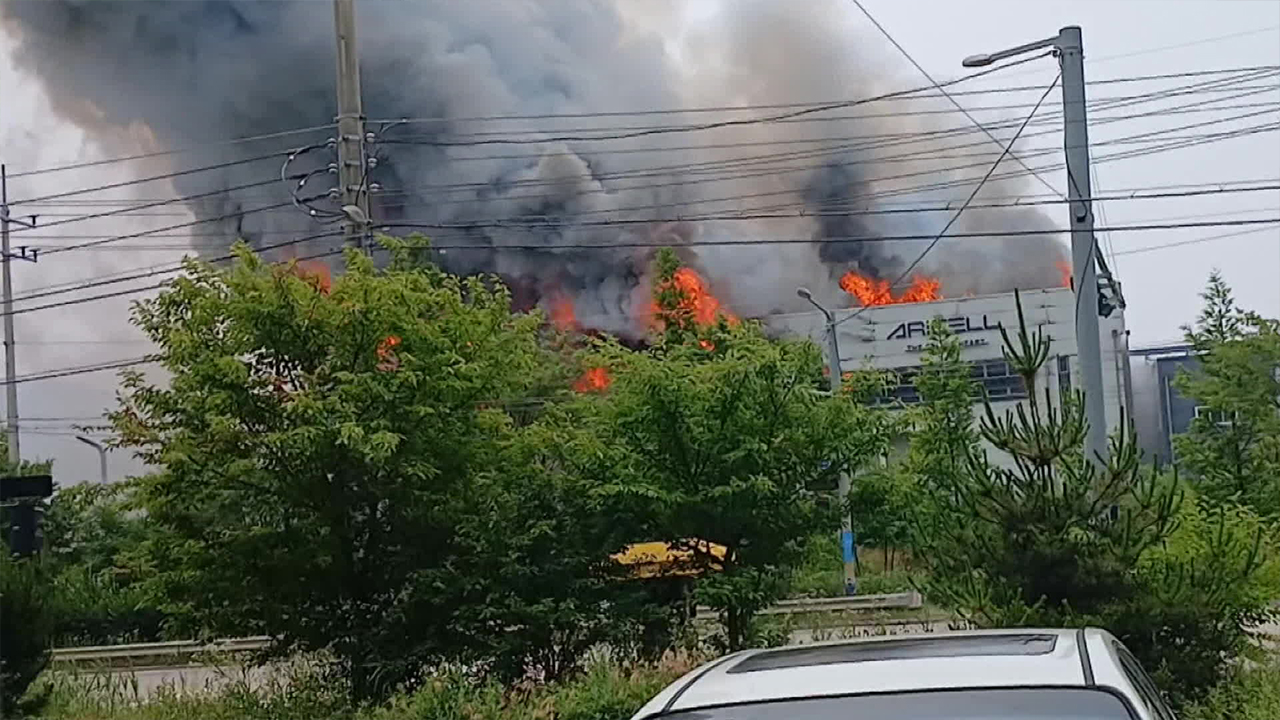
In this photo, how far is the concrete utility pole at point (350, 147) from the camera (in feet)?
54.4

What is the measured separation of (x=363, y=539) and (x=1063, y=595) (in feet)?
20.9

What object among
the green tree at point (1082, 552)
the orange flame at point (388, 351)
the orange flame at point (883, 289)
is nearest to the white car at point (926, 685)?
the green tree at point (1082, 552)

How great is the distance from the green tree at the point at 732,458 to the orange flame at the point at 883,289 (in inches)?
1680

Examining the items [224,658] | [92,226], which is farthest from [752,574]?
[92,226]

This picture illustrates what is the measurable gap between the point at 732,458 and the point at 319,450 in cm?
371

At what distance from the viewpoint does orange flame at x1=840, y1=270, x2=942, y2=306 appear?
56.5 m

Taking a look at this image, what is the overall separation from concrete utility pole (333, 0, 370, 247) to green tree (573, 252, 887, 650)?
472 cm

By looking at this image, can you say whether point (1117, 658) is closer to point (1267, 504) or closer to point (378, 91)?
point (1267, 504)

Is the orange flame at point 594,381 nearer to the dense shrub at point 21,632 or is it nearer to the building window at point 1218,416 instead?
the dense shrub at point 21,632

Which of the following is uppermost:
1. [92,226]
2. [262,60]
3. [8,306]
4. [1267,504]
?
[262,60]

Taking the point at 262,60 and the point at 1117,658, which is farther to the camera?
the point at 262,60

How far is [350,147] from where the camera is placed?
18031mm

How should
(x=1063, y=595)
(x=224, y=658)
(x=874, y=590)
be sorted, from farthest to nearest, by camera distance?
(x=874, y=590)
(x=224, y=658)
(x=1063, y=595)

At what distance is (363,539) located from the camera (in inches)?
508
